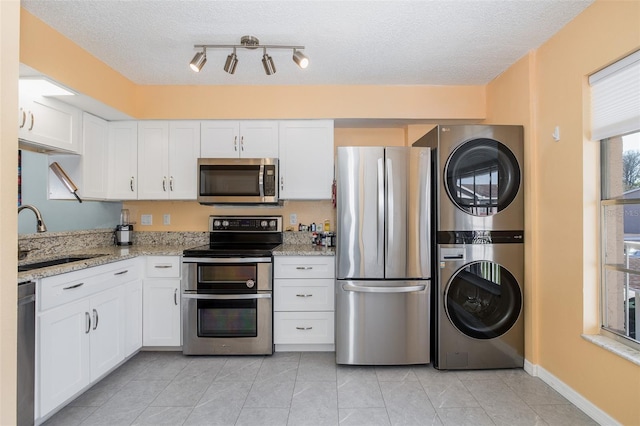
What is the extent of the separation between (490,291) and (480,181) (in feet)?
2.91

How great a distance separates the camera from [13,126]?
0.79 metres

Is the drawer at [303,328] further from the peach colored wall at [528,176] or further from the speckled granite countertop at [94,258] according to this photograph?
the peach colored wall at [528,176]

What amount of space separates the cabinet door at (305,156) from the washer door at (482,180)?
1.13m

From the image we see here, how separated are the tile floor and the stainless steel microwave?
144 cm

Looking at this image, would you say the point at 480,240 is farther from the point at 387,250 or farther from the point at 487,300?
the point at 387,250

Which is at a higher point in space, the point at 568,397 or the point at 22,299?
the point at 22,299

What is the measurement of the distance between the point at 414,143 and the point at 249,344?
2.46 meters

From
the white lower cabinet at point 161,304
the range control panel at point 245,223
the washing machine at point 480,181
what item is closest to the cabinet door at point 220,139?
the range control panel at point 245,223

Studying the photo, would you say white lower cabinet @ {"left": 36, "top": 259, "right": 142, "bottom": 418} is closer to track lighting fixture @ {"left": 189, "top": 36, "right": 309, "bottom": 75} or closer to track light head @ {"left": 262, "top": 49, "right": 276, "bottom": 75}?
track lighting fixture @ {"left": 189, "top": 36, "right": 309, "bottom": 75}

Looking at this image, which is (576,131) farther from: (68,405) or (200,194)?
(68,405)

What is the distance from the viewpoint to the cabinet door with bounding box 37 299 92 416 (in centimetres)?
183

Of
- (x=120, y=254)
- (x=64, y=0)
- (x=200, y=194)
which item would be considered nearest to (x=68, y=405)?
(x=120, y=254)

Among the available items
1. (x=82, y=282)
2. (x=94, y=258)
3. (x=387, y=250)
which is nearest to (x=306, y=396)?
(x=387, y=250)

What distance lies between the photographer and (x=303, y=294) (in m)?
2.84
